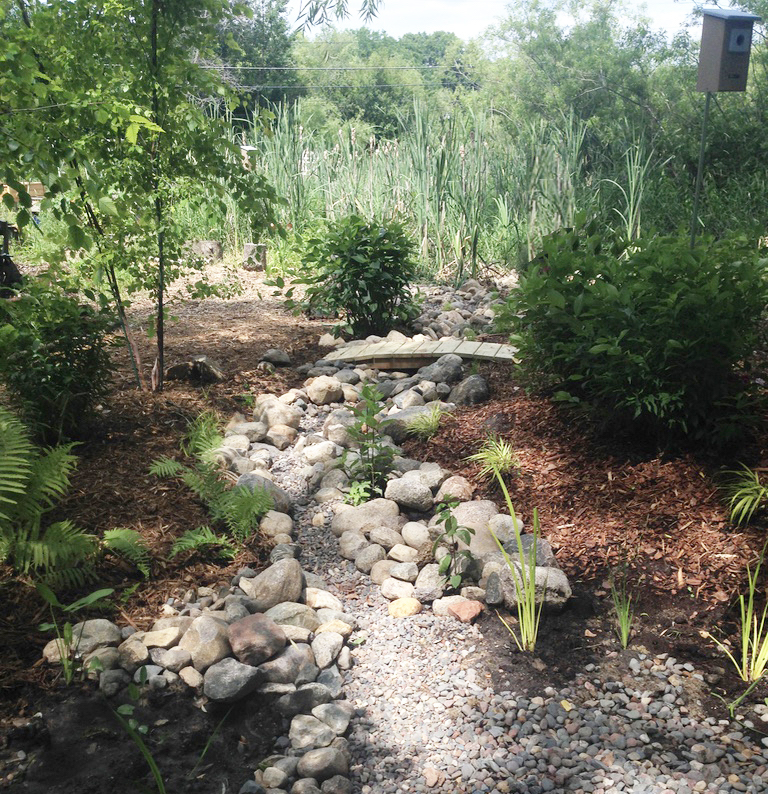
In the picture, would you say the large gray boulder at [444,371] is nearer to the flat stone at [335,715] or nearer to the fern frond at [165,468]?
the fern frond at [165,468]

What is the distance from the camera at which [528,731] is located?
198 centimetres

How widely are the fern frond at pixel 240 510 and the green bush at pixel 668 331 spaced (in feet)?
4.36

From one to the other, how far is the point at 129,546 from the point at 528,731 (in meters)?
1.38

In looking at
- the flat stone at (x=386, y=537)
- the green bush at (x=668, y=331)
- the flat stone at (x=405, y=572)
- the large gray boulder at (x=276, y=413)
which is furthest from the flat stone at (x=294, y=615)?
the large gray boulder at (x=276, y=413)

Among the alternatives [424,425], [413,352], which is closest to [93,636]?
[424,425]

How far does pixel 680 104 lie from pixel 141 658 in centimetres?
1145

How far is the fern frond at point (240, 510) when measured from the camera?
9.06 feet

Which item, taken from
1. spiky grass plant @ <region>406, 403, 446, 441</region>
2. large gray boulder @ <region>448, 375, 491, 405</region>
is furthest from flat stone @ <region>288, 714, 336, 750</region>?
large gray boulder @ <region>448, 375, 491, 405</region>

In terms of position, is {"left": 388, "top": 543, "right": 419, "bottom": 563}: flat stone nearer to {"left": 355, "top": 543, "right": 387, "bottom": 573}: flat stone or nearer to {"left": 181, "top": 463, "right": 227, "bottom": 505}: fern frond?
{"left": 355, "top": 543, "right": 387, "bottom": 573}: flat stone

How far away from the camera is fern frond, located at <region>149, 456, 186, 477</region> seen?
3.00 m

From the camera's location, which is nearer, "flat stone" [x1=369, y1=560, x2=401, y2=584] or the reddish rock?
the reddish rock

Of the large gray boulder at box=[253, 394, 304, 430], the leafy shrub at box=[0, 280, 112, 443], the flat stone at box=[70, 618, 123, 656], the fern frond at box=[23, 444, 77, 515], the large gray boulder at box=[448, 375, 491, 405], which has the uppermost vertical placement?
the leafy shrub at box=[0, 280, 112, 443]

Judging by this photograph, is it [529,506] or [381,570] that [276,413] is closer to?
[381,570]

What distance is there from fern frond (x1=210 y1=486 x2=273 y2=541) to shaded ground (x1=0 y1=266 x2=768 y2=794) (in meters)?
0.09
